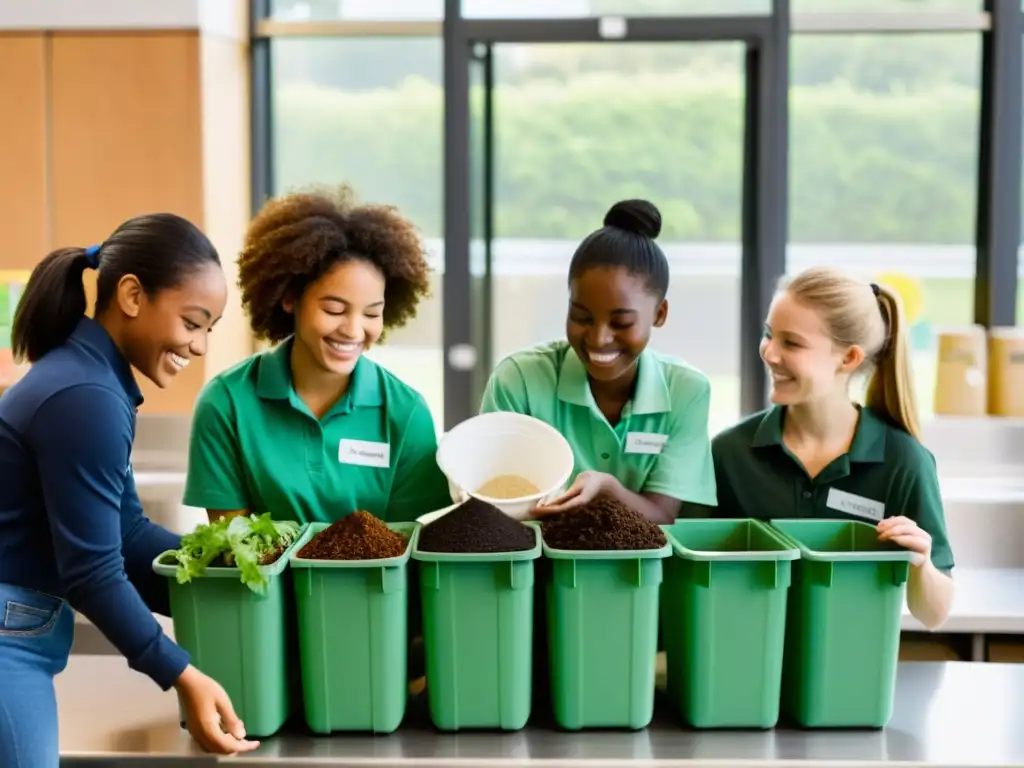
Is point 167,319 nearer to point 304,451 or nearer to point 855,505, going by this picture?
point 304,451

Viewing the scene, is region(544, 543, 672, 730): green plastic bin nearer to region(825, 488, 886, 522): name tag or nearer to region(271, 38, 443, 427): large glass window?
region(825, 488, 886, 522): name tag

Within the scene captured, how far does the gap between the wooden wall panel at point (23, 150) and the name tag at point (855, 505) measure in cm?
241

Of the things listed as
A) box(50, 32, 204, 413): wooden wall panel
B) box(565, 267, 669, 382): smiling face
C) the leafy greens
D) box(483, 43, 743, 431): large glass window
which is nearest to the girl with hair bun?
box(565, 267, 669, 382): smiling face

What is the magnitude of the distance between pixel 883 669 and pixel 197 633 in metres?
0.89

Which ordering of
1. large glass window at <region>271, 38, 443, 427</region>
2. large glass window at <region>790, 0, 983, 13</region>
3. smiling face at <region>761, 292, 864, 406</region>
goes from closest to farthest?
smiling face at <region>761, 292, 864, 406</region> → large glass window at <region>790, 0, 983, 13</region> → large glass window at <region>271, 38, 443, 427</region>

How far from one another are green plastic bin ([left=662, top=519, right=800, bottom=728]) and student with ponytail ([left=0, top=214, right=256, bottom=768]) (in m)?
0.57

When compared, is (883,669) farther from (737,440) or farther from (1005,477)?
(1005,477)

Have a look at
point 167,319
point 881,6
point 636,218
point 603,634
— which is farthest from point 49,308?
point 881,6

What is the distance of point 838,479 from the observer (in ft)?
6.04

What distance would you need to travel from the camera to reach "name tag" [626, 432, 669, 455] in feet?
6.01

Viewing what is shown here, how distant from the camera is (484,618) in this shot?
1385 mm

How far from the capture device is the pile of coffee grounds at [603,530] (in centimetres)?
139

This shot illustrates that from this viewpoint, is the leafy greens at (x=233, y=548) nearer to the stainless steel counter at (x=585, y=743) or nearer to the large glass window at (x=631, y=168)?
the stainless steel counter at (x=585, y=743)

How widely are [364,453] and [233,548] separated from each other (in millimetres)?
464
